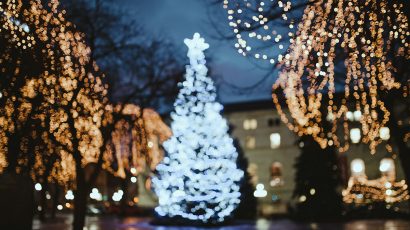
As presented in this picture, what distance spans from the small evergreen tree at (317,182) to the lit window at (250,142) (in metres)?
20.8

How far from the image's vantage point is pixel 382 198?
4744 centimetres

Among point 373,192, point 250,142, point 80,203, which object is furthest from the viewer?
point 250,142

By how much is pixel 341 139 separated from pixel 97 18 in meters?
48.1

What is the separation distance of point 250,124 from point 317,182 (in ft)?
77.8

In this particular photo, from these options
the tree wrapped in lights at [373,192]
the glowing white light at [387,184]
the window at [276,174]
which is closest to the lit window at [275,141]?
the window at [276,174]

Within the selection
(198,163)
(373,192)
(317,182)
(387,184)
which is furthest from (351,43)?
(387,184)

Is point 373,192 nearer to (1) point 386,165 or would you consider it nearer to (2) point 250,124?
(1) point 386,165

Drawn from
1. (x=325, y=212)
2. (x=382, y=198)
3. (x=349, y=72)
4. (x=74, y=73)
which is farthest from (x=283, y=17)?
(x=382, y=198)

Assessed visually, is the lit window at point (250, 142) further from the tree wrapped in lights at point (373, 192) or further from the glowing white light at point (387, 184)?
the glowing white light at point (387, 184)

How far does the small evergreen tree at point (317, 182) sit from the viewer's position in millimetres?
45188

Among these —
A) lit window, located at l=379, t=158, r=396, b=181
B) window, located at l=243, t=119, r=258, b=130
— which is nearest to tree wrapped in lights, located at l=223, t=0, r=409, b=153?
lit window, located at l=379, t=158, r=396, b=181

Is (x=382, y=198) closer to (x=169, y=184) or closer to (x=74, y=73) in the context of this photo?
(x=169, y=184)

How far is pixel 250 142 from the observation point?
227 ft

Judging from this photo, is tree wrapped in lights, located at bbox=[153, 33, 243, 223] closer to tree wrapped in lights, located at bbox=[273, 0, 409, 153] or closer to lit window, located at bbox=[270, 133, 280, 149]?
tree wrapped in lights, located at bbox=[273, 0, 409, 153]
